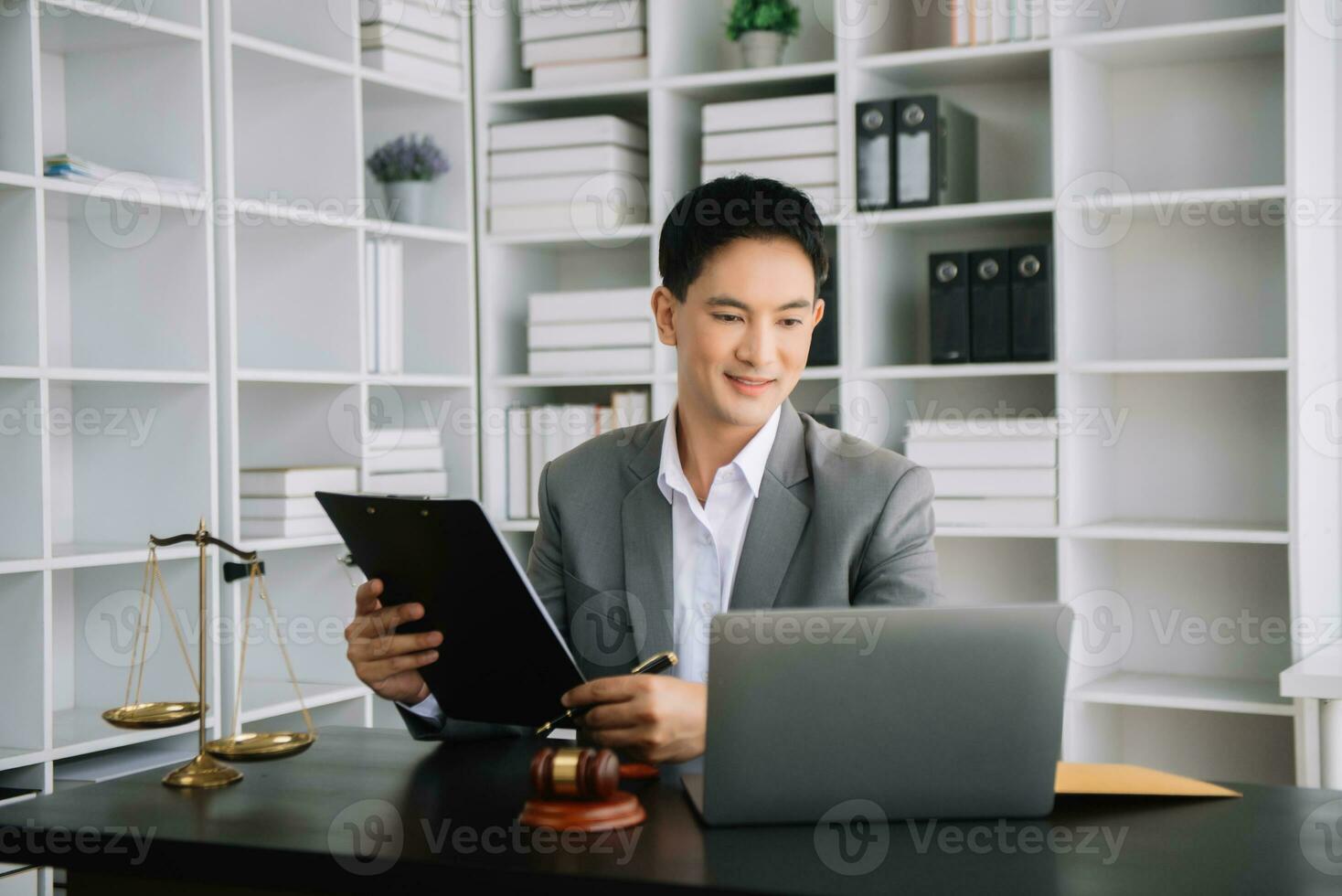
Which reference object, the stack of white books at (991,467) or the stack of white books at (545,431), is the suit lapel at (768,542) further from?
the stack of white books at (545,431)

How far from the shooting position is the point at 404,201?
11.6 feet

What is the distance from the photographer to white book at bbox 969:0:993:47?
3.19 meters

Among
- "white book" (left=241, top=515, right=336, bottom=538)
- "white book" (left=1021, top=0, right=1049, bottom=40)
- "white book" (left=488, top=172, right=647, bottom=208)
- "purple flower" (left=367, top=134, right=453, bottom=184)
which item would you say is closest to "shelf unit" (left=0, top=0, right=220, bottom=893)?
"white book" (left=241, top=515, right=336, bottom=538)

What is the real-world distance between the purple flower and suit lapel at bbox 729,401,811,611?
6.15 ft

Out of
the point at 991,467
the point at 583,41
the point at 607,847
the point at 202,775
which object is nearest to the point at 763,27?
the point at 583,41

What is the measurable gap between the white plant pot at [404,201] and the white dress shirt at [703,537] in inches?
65.6

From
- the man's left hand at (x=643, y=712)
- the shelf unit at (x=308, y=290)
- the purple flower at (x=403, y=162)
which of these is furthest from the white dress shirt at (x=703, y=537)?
the purple flower at (x=403, y=162)

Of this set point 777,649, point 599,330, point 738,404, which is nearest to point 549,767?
point 777,649

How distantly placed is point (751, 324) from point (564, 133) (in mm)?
1846

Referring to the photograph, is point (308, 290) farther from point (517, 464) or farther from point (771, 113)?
point (771, 113)

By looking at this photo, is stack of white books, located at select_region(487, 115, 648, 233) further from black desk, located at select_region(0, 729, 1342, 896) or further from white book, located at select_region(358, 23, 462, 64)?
black desk, located at select_region(0, 729, 1342, 896)

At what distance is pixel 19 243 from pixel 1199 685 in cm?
267

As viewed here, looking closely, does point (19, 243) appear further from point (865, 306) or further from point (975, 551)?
point (975, 551)

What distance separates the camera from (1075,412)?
316 centimetres
